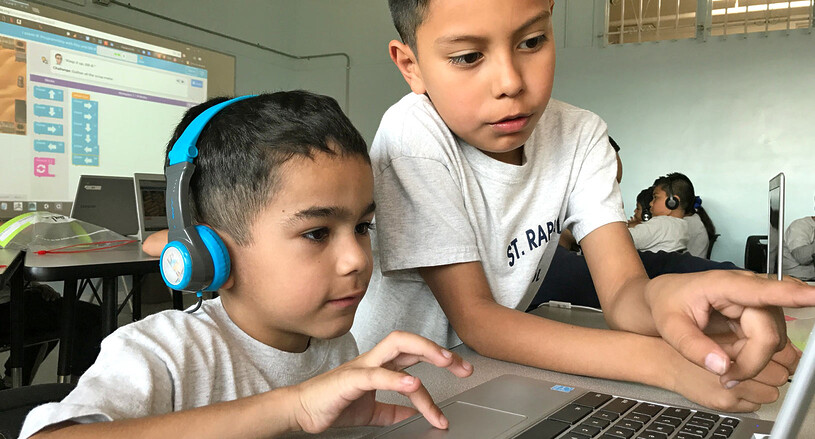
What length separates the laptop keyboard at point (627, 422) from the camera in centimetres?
48

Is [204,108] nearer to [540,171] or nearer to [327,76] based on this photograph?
[540,171]

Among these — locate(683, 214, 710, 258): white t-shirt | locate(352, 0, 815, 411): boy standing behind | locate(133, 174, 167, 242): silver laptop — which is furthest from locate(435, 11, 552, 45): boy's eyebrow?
locate(683, 214, 710, 258): white t-shirt

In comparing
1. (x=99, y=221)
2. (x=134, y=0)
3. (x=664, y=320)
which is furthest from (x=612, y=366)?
(x=134, y=0)

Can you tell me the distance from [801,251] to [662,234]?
2.82ft

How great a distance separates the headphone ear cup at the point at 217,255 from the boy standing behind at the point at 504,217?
252 millimetres

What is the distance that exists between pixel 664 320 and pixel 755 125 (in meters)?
5.31

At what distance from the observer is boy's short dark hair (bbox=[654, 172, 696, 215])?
4730mm

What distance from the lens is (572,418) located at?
0.52 m

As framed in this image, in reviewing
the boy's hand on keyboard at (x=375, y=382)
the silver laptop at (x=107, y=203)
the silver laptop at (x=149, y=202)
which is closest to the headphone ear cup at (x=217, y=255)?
the boy's hand on keyboard at (x=375, y=382)

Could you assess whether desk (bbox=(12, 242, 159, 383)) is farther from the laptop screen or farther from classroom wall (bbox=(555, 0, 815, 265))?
classroom wall (bbox=(555, 0, 815, 265))

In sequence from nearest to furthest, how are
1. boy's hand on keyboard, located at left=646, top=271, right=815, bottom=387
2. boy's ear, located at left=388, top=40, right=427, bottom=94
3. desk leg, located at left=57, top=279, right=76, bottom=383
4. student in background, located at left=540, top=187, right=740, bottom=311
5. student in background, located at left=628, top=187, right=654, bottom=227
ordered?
boy's hand on keyboard, located at left=646, top=271, right=815, bottom=387 → boy's ear, located at left=388, top=40, right=427, bottom=94 → student in background, located at left=540, top=187, right=740, bottom=311 → desk leg, located at left=57, top=279, right=76, bottom=383 → student in background, located at left=628, top=187, right=654, bottom=227

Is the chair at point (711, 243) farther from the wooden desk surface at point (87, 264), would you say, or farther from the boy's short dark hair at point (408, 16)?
the boy's short dark hair at point (408, 16)

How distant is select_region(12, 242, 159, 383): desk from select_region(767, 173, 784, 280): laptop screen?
2029mm

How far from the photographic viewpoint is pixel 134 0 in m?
4.84
